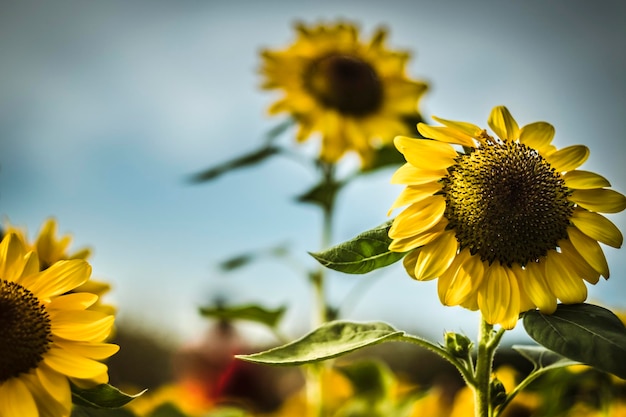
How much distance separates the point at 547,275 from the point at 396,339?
0.42ft

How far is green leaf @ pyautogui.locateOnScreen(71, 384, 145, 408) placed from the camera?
57 centimetres

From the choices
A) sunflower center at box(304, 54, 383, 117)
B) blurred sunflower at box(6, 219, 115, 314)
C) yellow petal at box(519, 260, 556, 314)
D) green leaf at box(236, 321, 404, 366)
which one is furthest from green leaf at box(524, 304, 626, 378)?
sunflower center at box(304, 54, 383, 117)

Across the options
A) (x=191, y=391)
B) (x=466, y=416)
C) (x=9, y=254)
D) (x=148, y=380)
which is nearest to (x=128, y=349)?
(x=148, y=380)

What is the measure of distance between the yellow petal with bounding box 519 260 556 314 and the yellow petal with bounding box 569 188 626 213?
6cm

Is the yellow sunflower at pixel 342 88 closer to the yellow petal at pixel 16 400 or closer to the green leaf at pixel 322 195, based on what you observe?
the green leaf at pixel 322 195

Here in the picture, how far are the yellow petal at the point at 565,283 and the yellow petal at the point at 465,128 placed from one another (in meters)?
0.13

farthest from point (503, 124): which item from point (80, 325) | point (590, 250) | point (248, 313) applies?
point (248, 313)

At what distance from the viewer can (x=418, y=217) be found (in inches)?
22.6

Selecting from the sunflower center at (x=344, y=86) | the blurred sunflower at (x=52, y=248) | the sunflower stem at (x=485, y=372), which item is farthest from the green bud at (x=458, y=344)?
the sunflower center at (x=344, y=86)

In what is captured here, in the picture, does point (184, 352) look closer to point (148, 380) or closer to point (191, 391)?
point (191, 391)

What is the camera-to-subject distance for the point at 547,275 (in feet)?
1.87

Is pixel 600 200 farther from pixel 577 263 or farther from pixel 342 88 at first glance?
pixel 342 88

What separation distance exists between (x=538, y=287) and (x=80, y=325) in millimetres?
360

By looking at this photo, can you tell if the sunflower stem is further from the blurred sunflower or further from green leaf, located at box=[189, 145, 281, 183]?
green leaf, located at box=[189, 145, 281, 183]
